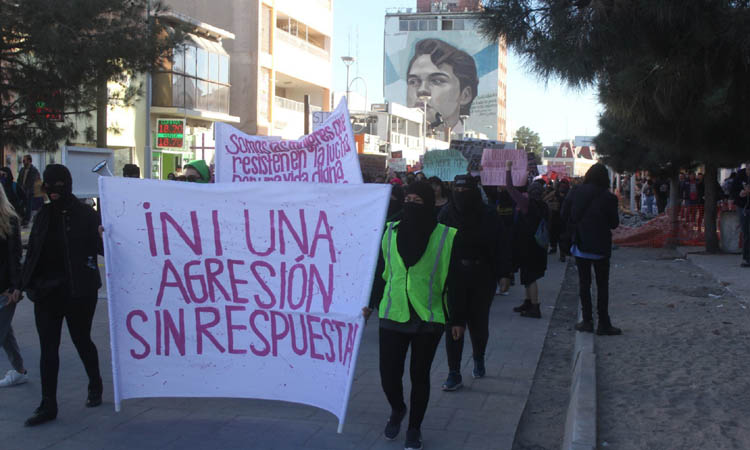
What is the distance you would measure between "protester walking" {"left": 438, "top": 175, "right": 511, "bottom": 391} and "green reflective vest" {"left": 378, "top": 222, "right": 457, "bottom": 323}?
1.37 meters

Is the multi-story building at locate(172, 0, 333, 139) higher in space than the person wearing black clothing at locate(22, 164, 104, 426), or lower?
higher

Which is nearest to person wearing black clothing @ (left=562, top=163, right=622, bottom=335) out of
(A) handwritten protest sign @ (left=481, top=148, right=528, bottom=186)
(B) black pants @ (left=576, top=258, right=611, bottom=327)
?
(B) black pants @ (left=576, top=258, right=611, bottom=327)

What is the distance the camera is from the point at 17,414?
5719mm

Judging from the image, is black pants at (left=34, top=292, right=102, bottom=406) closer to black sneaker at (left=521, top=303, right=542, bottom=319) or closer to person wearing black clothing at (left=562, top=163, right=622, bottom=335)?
person wearing black clothing at (left=562, top=163, right=622, bottom=335)

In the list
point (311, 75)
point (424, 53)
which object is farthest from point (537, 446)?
point (424, 53)

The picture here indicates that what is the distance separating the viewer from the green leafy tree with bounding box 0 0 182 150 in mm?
16453

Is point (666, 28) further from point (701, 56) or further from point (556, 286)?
point (556, 286)

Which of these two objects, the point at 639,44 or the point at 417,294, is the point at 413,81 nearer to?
the point at 639,44

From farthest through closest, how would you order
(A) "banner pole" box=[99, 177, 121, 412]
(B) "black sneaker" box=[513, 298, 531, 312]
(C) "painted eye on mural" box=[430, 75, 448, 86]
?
1. (C) "painted eye on mural" box=[430, 75, 448, 86]
2. (B) "black sneaker" box=[513, 298, 531, 312]
3. (A) "banner pole" box=[99, 177, 121, 412]

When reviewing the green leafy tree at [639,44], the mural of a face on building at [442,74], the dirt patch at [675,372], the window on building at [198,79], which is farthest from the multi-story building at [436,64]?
the green leafy tree at [639,44]

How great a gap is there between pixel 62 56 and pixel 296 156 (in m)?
10.1

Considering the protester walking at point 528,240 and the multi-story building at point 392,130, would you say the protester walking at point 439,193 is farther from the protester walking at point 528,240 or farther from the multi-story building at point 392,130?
the multi-story building at point 392,130

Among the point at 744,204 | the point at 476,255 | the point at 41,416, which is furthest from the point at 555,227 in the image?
the point at 41,416

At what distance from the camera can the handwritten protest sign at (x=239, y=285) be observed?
512 centimetres
